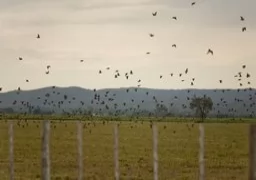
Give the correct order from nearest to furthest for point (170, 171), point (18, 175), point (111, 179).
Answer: point (111, 179) → point (18, 175) → point (170, 171)

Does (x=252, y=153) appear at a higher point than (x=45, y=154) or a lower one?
higher

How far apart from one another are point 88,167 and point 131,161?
5858 millimetres

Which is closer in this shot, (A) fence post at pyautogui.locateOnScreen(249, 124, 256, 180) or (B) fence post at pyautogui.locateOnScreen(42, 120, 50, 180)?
(A) fence post at pyautogui.locateOnScreen(249, 124, 256, 180)

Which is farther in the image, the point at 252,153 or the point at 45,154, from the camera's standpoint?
the point at 45,154

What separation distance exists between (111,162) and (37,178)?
9745 millimetres

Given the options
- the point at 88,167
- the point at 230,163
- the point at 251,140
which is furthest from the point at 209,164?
the point at 251,140

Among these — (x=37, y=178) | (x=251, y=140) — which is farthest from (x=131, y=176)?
(x=251, y=140)

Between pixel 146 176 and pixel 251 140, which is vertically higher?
pixel 251 140

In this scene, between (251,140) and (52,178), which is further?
(52,178)

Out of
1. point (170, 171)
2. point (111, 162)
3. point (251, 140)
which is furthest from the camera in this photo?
point (111, 162)

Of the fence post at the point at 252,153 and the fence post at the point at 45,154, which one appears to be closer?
the fence post at the point at 252,153

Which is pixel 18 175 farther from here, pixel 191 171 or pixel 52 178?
pixel 191 171

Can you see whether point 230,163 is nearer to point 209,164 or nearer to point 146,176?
point 209,164

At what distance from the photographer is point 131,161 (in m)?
36.0
